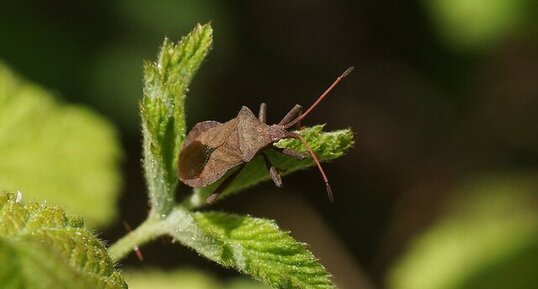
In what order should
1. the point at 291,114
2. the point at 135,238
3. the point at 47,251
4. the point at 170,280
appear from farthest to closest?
the point at 170,280 < the point at 291,114 < the point at 135,238 < the point at 47,251

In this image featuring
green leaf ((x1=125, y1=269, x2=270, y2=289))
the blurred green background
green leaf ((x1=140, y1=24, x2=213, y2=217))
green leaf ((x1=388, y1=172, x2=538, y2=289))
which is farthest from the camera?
the blurred green background

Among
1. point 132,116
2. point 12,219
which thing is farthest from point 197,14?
point 12,219

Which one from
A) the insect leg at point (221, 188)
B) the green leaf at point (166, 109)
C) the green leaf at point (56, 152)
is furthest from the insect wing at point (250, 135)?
the green leaf at point (56, 152)

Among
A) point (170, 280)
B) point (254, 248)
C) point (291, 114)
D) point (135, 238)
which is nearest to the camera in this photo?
point (254, 248)

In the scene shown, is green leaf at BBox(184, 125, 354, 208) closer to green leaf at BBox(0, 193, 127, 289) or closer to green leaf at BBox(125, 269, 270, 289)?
green leaf at BBox(0, 193, 127, 289)

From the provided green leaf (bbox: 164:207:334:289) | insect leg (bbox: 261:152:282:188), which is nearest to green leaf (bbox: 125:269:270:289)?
insect leg (bbox: 261:152:282:188)

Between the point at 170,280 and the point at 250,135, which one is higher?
the point at 170,280

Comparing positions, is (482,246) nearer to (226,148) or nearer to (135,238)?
(226,148)

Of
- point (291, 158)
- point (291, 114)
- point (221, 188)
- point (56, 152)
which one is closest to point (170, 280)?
point (56, 152)
